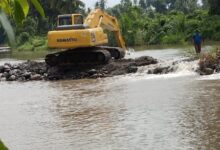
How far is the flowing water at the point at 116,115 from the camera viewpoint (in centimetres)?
827

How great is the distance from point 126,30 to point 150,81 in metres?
35.2

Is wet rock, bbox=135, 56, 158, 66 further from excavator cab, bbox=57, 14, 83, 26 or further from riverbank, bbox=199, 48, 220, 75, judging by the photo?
riverbank, bbox=199, 48, 220, 75

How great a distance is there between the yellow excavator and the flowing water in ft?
9.79

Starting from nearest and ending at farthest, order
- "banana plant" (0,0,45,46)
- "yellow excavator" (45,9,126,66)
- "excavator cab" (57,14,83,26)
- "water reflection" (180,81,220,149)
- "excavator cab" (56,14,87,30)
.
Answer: "banana plant" (0,0,45,46)
"water reflection" (180,81,220,149)
"yellow excavator" (45,9,126,66)
"excavator cab" (56,14,87,30)
"excavator cab" (57,14,83,26)

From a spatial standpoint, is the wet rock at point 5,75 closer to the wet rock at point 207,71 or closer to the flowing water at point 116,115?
the flowing water at point 116,115

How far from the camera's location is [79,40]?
67.2 ft

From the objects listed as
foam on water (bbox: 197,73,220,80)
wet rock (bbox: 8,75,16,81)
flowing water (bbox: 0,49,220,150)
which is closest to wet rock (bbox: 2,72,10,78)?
wet rock (bbox: 8,75,16,81)

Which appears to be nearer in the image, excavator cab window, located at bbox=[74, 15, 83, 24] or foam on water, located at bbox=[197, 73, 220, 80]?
foam on water, located at bbox=[197, 73, 220, 80]

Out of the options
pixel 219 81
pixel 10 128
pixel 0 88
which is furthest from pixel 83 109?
pixel 0 88

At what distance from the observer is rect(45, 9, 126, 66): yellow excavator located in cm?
2052

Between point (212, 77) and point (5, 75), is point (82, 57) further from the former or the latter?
point (212, 77)

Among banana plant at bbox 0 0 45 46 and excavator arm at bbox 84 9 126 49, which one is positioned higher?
banana plant at bbox 0 0 45 46

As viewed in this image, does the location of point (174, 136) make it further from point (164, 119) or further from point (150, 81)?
point (150, 81)

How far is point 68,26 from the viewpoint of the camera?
68.5 feet
